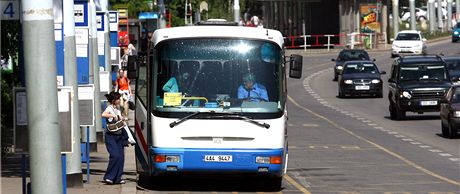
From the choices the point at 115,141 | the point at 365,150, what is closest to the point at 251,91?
the point at 115,141

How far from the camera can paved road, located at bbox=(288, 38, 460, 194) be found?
22656mm

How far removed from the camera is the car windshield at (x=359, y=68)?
55.5m

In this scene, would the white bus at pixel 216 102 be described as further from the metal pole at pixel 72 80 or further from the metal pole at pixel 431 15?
the metal pole at pixel 431 15

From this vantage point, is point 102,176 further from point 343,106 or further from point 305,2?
point 305,2

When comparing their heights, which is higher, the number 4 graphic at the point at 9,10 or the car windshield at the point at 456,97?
the number 4 graphic at the point at 9,10

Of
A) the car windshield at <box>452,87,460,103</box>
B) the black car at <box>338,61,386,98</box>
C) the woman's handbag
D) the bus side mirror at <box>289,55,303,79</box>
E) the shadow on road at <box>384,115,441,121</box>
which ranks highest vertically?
the bus side mirror at <box>289,55,303,79</box>

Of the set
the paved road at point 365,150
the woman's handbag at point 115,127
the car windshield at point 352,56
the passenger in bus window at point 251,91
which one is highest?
the passenger in bus window at point 251,91

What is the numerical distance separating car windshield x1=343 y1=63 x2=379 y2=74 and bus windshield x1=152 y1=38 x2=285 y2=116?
1335 inches

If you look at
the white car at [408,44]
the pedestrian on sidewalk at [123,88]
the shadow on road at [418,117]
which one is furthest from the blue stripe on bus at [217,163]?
the white car at [408,44]

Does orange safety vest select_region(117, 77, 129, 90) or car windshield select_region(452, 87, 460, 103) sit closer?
car windshield select_region(452, 87, 460, 103)

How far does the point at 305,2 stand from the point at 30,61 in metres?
82.7

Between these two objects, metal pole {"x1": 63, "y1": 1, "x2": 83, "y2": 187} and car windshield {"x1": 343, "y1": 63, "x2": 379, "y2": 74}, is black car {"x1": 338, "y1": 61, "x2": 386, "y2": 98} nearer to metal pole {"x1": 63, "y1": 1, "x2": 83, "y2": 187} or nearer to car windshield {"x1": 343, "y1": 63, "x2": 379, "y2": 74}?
car windshield {"x1": 343, "y1": 63, "x2": 379, "y2": 74}

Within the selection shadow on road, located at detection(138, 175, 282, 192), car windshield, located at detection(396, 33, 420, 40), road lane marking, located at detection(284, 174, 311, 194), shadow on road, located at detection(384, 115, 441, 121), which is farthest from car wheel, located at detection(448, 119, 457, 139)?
car windshield, located at detection(396, 33, 420, 40)

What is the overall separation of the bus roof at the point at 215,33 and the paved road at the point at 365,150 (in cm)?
256
